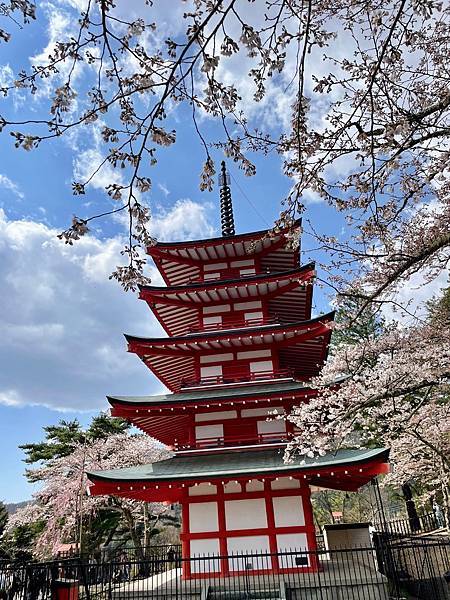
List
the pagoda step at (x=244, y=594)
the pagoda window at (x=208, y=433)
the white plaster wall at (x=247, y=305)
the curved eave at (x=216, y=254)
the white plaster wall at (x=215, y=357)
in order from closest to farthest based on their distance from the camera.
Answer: the pagoda step at (x=244, y=594)
the pagoda window at (x=208, y=433)
the white plaster wall at (x=215, y=357)
the white plaster wall at (x=247, y=305)
the curved eave at (x=216, y=254)

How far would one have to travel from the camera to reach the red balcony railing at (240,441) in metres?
12.7

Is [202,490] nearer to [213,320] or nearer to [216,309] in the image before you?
[213,320]

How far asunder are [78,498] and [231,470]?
A: 16.3m

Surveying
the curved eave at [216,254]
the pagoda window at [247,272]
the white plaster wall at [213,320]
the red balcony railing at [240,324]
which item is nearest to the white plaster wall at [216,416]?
the red balcony railing at [240,324]

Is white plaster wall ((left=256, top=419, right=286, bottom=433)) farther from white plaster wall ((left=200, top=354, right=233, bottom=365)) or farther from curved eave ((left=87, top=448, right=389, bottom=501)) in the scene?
white plaster wall ((left=200, top=354, right=233, bottom=365))

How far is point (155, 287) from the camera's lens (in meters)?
15.1

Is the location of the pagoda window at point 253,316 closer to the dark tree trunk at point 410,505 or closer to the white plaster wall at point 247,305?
the white plaster wall at point 247,305

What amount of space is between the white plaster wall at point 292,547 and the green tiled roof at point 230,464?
6.33ft

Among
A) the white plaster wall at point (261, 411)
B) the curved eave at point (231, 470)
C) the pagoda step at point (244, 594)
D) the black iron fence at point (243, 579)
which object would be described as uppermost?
the white plaster wall at point (261, 411)

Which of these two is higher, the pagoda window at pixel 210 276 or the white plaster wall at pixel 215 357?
the pagoda window at pixel 210 276

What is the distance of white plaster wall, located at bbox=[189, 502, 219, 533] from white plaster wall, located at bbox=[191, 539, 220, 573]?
12.0 inches

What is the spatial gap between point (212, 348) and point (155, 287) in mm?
2909

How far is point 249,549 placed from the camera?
11430mm

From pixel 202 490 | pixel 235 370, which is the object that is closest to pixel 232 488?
pixel 202 490
